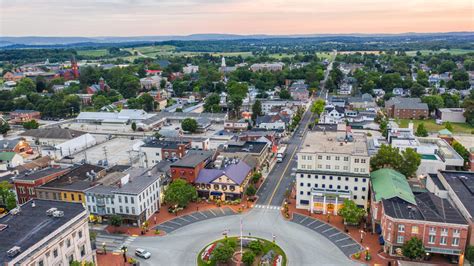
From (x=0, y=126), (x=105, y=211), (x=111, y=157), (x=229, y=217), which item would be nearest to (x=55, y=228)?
(x=105, y=211)

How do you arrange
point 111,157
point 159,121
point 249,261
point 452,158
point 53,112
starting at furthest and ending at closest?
point 53,112 → point 159,121 → point 111,157 → point 452,158 → point 249,261

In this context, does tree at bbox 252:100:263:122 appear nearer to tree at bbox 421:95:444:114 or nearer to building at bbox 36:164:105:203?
tree at bbox 421:95:444:114

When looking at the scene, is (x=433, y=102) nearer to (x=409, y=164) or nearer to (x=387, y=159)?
(x=409, y=164)

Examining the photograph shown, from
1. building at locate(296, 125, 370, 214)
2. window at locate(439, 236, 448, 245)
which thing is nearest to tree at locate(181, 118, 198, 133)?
building at locate(296, 125, 370, 214)

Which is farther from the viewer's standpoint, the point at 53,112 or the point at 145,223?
the point at 53,112

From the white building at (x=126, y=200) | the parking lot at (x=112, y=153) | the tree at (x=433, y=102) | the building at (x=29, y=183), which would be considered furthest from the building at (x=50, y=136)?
the tree at (x=433, y=102)

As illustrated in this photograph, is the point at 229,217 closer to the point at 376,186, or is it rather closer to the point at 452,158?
the point at 376,186
